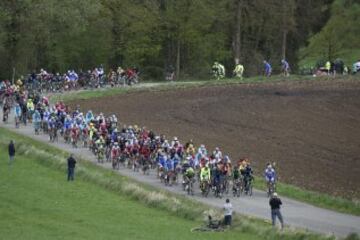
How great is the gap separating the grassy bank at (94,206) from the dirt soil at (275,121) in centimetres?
804

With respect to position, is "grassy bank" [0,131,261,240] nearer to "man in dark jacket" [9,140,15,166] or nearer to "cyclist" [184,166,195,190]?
"man in dark jacket" [9,140,15,166]

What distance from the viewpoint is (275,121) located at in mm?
64438

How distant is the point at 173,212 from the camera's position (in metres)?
39.3

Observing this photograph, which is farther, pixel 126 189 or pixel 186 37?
pixel 186 37

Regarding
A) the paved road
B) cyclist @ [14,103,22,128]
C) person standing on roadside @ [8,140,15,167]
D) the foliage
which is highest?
the foliage

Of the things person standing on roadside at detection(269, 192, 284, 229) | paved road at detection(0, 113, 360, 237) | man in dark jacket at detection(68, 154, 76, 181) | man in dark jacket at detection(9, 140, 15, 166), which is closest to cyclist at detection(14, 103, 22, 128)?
man in dark jacket at detection(9, 140, 15, 166)

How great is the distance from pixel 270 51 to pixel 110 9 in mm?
22034

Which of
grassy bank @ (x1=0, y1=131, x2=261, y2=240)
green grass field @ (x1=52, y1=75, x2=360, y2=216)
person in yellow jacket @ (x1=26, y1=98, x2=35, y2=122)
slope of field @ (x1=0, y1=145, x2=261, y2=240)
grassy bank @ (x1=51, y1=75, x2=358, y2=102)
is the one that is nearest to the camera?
slope of field @ (x1=0, y1=145, x2=261, y2=240)

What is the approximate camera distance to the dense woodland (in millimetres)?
82062

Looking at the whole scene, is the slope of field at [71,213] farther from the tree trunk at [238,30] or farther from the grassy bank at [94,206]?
the tree trunk at [238,30]

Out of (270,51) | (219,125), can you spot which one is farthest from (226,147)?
(270,51)

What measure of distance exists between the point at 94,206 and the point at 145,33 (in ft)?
170

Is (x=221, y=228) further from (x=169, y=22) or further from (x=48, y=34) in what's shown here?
(x=169, y=22)

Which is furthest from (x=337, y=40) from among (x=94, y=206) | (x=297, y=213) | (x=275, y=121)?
(x=94, y=206)
